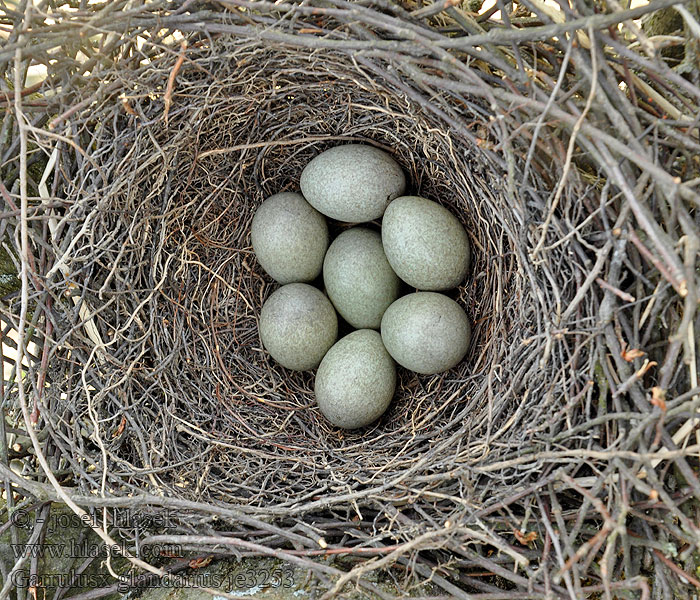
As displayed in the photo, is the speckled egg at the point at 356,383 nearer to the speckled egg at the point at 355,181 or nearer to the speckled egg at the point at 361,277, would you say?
the speckled egg at the point at 361,277

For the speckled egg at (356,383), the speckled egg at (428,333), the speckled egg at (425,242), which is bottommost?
the speckled egg at (356,383)

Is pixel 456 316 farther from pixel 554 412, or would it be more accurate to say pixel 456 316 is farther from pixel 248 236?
pixel 248 236

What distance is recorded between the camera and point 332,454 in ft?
4.82

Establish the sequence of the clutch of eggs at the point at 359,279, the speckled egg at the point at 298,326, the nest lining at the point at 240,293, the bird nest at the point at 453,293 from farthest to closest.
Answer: the speckled egg at the point at 298,326 < the clutch of eggs at the point at 359,279 < the nest lining at the point at 240,293 < the bird nest at the point at 453,293

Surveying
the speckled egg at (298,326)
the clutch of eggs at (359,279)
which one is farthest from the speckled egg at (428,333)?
the speckled egg at (298,326)

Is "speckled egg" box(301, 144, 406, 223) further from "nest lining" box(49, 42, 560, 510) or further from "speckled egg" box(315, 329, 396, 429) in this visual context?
"speckled egg" box(315, 329, 396, 429)

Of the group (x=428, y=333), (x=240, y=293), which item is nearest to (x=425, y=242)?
(x=428, y=333)

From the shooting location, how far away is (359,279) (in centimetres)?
159

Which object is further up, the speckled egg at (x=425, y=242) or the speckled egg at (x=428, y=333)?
the speckled egg at (x=425, y=242)

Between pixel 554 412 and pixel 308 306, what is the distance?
0.66 meters

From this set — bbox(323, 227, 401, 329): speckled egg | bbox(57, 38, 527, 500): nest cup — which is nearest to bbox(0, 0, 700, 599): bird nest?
bbox(57, 38, 527, 500): nest cup

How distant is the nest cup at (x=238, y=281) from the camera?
1355mm

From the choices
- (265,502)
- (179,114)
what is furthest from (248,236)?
(265,502)

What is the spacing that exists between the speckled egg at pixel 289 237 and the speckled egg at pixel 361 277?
0.15 ft
